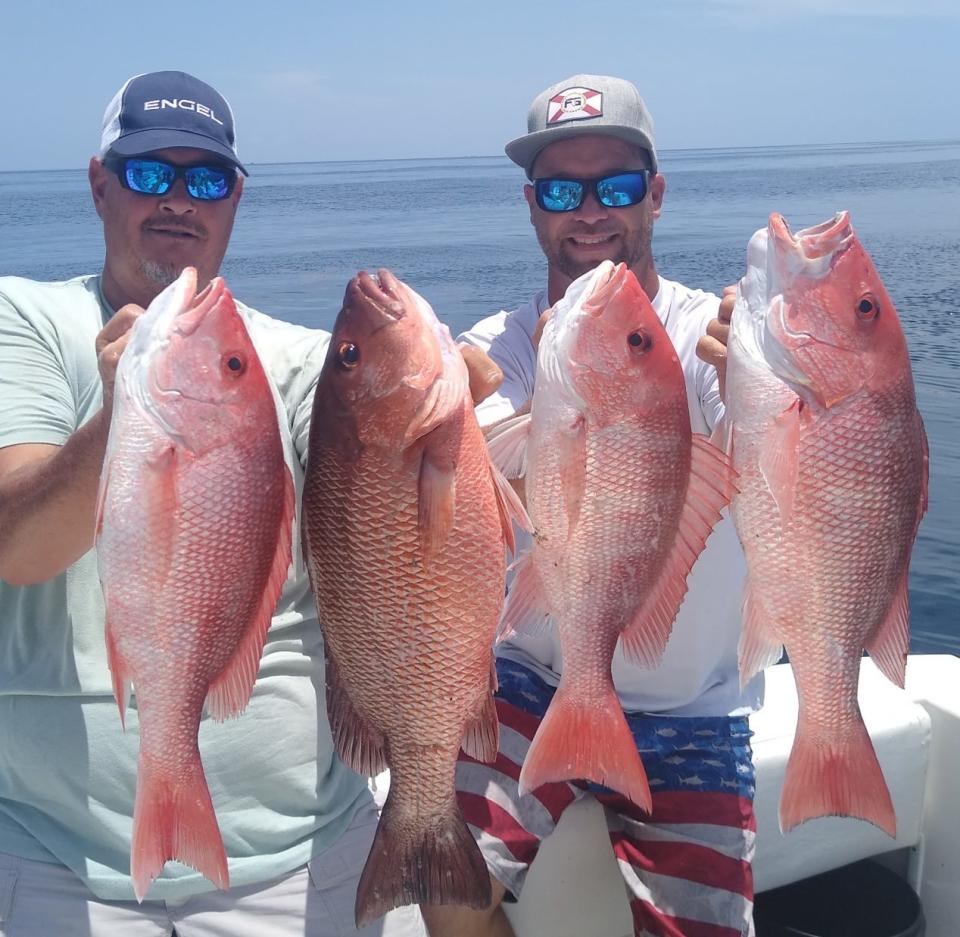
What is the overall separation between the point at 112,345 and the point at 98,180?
1.33m

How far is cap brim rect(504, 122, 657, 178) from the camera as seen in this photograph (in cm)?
325

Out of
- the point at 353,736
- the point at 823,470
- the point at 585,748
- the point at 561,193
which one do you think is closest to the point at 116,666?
the point at 353,736

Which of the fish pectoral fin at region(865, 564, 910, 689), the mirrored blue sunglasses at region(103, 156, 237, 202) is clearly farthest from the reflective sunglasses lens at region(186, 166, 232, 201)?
the fish pectoral fin at region(865, 564, 910, 689)

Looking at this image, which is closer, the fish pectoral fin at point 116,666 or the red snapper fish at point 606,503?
the fish pectoral fin at point 116,666

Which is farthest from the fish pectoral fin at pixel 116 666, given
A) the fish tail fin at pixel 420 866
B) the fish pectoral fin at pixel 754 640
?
the fish pectoral fin at pixel 754 640

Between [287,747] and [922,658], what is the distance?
273cm

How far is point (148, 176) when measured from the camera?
2.77 metres

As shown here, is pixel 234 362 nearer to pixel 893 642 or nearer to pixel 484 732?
pixel 484 732

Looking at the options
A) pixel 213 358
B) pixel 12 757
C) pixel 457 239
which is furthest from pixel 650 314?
pixel 457 239

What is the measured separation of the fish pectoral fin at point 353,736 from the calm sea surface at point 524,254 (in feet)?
20.5

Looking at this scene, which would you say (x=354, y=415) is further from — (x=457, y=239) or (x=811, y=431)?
(x=457, y=239)

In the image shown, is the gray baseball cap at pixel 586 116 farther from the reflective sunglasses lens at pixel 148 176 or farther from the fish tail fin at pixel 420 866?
the fish tail fin at pixel 420 866

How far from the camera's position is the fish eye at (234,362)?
6.14ft

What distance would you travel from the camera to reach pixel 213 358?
1.87 m
